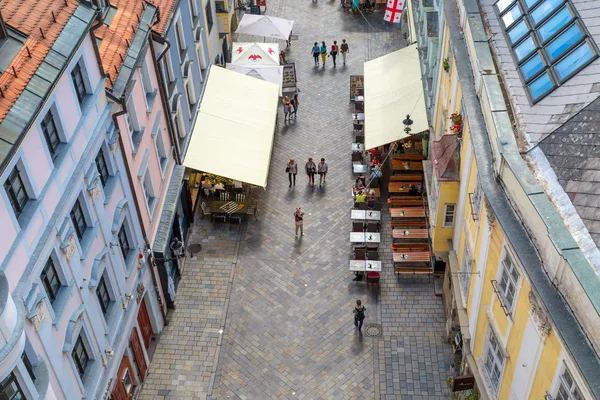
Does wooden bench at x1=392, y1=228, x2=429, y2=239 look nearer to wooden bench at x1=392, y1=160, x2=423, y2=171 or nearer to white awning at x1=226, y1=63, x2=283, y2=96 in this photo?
wooden bench at x1=392, y1=160, x2=423, y2=171

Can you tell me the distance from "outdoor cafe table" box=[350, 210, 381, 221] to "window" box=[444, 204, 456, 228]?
6.39 metres

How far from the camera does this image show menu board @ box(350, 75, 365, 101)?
135 feet

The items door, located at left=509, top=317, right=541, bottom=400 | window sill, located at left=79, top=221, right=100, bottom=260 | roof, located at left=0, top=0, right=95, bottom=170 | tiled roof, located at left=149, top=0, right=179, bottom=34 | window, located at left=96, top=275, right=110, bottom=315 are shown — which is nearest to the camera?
roof, located at left=0, top=0, right=95, bottom=170

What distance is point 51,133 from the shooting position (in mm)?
18031

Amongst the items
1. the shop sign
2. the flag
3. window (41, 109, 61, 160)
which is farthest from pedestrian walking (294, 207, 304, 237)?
the flag

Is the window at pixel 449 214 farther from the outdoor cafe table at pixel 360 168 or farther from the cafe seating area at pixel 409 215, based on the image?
the outdoor cafe table at pixel 360 168

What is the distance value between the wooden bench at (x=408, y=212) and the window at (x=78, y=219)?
51.2ft

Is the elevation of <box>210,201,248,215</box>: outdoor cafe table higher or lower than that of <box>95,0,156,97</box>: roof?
higher

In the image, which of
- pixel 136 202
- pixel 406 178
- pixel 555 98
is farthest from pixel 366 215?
pixel 555 98

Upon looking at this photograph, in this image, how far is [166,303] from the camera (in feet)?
93.0

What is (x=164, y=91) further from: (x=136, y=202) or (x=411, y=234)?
(x=411, y=234)

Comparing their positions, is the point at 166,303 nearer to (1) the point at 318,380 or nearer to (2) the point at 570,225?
(1) the point at 318,380

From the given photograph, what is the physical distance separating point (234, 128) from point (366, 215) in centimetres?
757

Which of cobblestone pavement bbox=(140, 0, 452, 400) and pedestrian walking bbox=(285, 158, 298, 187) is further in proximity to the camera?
pedestrian walking bbox=(285, 158, 298, 187)
